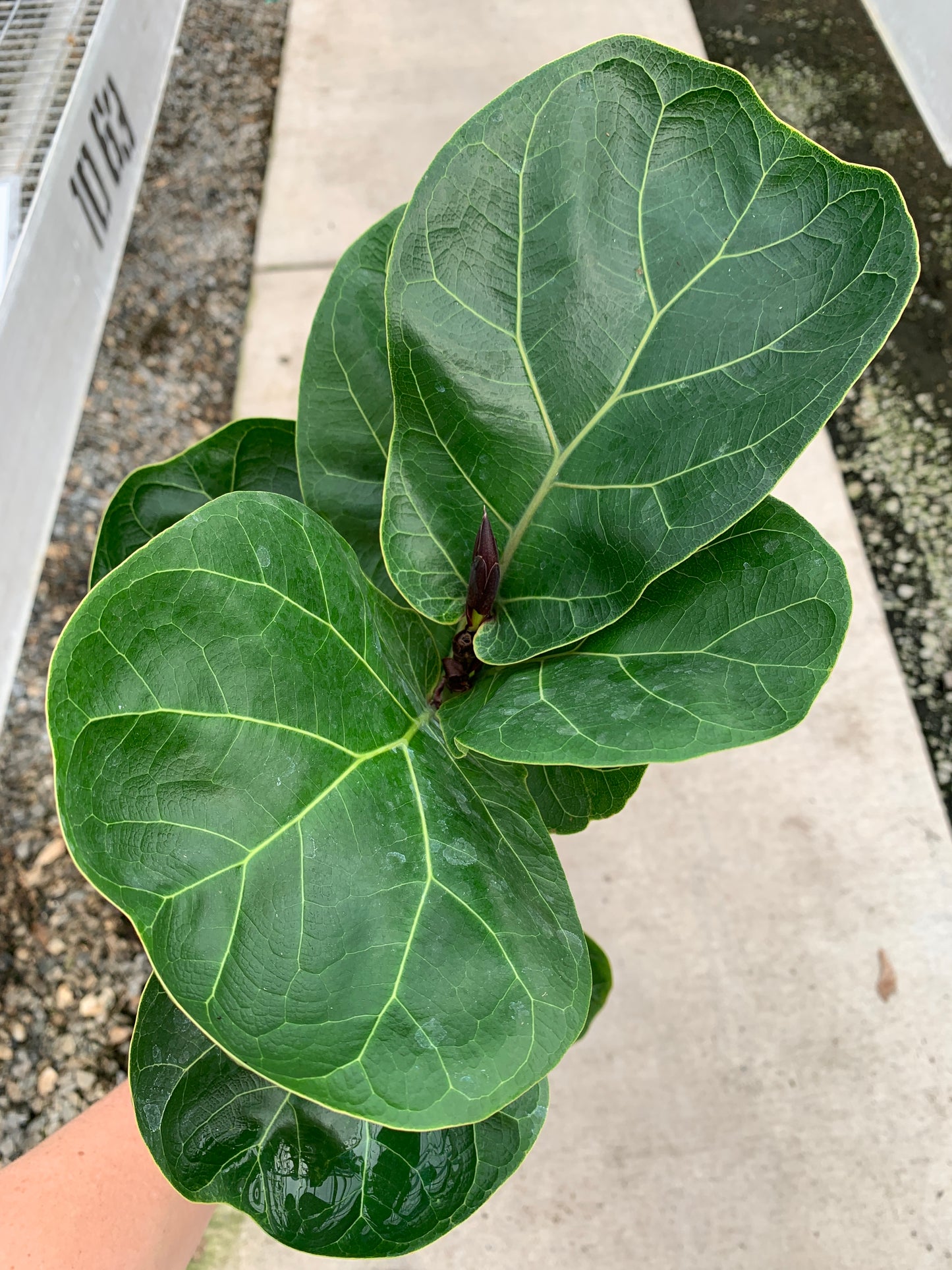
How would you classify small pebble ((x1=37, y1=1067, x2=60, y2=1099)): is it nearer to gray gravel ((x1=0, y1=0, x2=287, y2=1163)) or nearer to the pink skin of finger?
gray gravel ((x1=0, y1=0, x2=287, y2=1163))

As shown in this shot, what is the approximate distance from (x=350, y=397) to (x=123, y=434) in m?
0.95

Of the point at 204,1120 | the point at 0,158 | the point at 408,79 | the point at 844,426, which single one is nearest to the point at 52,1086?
the point at 204,1120

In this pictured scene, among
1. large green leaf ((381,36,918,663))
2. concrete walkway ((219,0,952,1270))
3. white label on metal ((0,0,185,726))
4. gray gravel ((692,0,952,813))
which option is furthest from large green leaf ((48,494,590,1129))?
gray gravel ((692,0,952,813))

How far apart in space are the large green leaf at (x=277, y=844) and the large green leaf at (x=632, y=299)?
0.43 feet

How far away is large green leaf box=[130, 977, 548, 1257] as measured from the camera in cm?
54

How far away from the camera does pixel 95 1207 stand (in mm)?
657

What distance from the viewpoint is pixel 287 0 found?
2016 mm

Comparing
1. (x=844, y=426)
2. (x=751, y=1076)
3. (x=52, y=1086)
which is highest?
(x=844, y=426)

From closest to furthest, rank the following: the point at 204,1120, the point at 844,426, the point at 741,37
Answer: the point at 204,1120 → the point at 844,426 → the point at 741,37

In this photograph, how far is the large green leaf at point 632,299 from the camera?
0.41 m

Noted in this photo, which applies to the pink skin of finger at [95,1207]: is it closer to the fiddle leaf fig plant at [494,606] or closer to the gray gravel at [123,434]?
the fiddle leaf fig plant at [494,606]

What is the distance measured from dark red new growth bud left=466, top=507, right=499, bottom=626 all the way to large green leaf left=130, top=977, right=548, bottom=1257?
311 millimetres

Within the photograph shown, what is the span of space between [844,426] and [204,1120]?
53.3 inches

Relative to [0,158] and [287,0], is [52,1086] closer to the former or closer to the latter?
[0,158]
